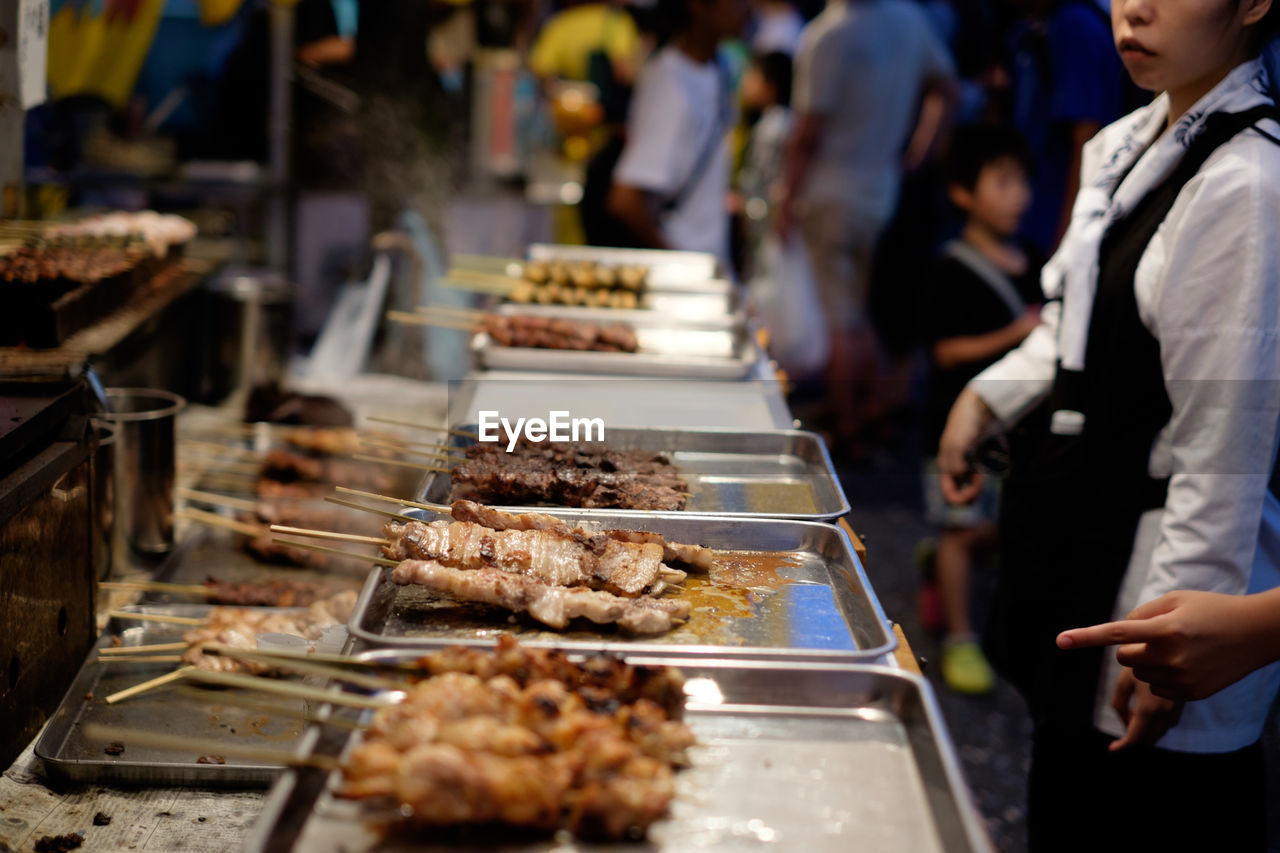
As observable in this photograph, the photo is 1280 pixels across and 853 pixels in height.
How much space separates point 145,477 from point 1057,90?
13.9 feet

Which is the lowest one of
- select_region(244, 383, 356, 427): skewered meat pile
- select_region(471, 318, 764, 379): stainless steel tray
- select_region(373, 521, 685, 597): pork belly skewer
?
select_region(244, 383, 356, 427): skewered meat pile

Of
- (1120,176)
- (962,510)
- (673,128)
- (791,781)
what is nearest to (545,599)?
(791,781)

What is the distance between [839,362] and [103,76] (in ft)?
18.5

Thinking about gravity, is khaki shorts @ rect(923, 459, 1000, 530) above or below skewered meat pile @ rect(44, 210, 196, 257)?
→ below

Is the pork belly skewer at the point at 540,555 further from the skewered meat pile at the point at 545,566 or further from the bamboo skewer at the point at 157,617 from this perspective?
the bamboo skewer at the point at 157,617

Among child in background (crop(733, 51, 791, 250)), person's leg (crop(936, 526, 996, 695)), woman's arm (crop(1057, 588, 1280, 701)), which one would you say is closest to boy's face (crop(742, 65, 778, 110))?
child in background (crop(733, 51, 791, 250))

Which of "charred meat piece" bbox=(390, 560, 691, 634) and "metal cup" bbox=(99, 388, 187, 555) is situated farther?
"metal cup" bbox=(99, 388, 187, 555)

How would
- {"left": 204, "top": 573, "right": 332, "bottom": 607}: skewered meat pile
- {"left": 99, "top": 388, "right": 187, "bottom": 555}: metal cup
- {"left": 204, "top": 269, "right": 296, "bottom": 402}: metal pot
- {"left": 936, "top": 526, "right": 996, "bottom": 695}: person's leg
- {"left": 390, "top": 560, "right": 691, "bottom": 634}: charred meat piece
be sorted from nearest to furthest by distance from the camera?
{"left": 390, "top": 560, "right": 691, "bottom": 634}: charred meat piece
{"left": 204, "top": 573, "right": 332, "bottom": 607}: skewered meat pile
{"left": 99, "top": 388, "right": 187, "bottom": 555}: metal cup
{"left": 204, "top": 269, "right": 296, "bottom": 402}: metal pot
{"left": 936, "top": 526, "right": 996, "bottom": 695}: person's leg

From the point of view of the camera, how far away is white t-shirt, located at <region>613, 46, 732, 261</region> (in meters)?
5.90

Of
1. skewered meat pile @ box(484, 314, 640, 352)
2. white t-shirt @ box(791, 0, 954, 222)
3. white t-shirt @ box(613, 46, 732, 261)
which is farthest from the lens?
white t-shirt @ box(791, 0, 954, 222)

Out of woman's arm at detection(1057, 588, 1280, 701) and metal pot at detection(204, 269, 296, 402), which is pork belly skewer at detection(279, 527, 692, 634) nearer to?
woman's arm at detection(1057, 588, 1280, 701)

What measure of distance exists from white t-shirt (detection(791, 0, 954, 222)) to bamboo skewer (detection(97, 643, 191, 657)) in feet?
21.2

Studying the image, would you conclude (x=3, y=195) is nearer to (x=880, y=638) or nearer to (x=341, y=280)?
(x=880, y=638)

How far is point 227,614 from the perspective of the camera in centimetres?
275
